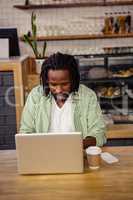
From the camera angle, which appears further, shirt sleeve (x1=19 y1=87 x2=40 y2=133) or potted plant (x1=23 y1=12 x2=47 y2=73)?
potted plant (x1=23 y1=12 x2=47 y2=73)

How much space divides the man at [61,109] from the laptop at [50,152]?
507 mm

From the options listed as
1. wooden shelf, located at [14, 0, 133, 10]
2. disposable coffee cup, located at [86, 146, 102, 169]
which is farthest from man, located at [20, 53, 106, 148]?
wooden shelf, located at [14, 0, 133, 10]

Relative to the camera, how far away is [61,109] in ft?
7.36


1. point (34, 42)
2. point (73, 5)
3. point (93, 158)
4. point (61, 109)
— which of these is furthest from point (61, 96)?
point (73, 5)

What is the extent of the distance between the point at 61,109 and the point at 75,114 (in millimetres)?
93

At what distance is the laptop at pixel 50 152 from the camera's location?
164 cm

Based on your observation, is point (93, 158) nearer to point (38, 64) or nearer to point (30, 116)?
point (30, 116)

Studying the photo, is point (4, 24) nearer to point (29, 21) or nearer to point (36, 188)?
point (29, 21)

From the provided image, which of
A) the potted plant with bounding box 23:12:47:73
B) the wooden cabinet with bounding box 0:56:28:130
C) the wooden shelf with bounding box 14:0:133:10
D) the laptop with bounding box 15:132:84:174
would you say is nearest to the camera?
the laptop with bounding box 15:132:84:174

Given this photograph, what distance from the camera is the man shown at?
220cm

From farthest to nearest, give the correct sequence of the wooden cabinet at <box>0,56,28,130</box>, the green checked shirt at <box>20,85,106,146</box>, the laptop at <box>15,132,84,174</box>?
the wooden cabinet at <box>0,56,28,130</box>, the green checked shirt at <box>20,85,106,146</box>, the laptop at <box>15,132,84,174</box>

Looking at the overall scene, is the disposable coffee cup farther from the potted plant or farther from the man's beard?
the potted plant

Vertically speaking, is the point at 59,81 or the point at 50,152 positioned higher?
the point at 59,81

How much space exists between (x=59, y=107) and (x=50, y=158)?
0.62 metres
